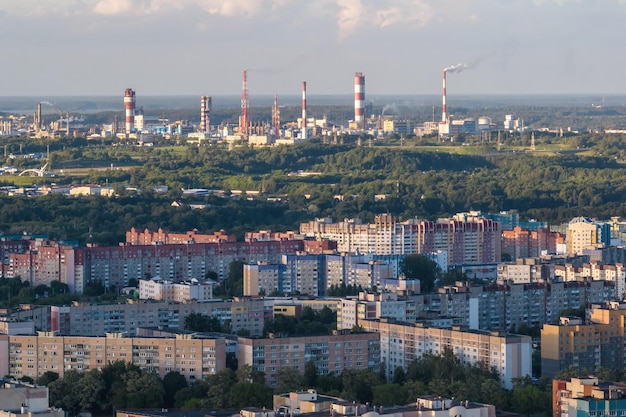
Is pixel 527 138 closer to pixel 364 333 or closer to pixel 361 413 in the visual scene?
pixel 364 333

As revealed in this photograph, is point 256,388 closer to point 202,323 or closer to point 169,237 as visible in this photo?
point 202,323

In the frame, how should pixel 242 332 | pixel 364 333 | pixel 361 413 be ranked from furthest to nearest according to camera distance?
pixel 242 332 < pixel 364 333 < pixel 361 413

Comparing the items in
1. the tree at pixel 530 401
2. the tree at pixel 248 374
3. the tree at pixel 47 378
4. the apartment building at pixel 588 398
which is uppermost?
the apartment building at pixel 588 398

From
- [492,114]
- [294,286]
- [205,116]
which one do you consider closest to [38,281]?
[294,286]

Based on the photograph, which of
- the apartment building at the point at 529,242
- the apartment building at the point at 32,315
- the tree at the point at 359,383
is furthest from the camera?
the apartment building at the point at 529,242

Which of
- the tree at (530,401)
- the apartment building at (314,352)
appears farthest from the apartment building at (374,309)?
the tree at (530,401)

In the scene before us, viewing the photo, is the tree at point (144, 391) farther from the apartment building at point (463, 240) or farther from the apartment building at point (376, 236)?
the apartment building at point (463, 240)

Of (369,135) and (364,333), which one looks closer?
(364,333)
